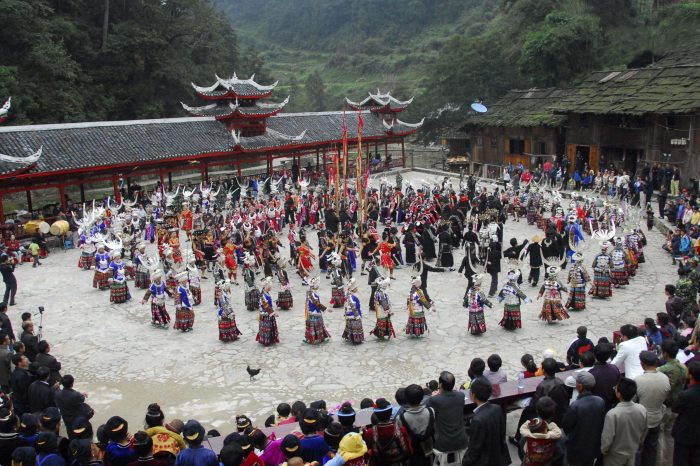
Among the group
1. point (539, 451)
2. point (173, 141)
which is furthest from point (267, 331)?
point (173, 141)

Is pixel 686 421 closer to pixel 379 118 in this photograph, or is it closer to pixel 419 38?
pixel 379 118

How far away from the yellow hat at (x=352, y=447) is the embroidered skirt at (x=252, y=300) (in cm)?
970

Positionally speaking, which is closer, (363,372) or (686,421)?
(686,421)

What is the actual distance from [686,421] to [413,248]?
1261 centimetres

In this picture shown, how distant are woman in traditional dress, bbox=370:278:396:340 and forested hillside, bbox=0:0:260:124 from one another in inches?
1096

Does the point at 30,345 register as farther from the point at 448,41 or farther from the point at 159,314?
the point at 448,41

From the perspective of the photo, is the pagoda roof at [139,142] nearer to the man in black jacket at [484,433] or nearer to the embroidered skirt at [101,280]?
the embroidered skirt at [101,280]

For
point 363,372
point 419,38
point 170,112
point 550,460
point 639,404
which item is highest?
point 419,38

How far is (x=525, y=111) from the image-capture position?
125ft

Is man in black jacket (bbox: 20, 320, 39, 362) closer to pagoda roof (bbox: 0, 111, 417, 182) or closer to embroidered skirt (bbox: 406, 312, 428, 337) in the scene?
embroidered skirt (bbox: 406, 312, 428, 337)

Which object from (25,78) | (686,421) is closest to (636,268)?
(686,421)

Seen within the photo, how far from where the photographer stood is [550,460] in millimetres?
6020

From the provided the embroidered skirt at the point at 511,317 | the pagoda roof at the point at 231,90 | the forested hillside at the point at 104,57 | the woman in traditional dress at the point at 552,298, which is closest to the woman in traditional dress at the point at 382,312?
the embroidered skirt at the point at 511,317

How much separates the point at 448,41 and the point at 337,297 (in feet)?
141
